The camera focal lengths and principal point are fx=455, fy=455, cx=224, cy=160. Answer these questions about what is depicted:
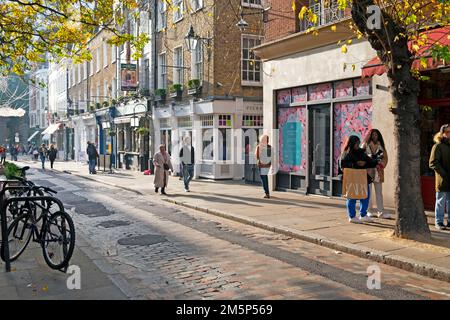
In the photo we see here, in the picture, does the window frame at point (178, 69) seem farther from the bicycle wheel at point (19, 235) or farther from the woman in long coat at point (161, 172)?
the bicycle wheel at point (19, 235)

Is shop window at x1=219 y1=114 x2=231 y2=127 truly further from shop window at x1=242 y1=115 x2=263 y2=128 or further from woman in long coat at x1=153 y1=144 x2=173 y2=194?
woman in long coat at x1=153 y1=144 x2=173 y2=194

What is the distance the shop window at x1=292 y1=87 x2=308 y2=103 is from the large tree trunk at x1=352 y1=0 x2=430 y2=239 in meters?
6.19

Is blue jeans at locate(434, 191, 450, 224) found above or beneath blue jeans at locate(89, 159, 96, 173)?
beneath

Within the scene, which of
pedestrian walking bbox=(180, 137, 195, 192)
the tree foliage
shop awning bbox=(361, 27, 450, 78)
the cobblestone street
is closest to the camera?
the cobblestone street

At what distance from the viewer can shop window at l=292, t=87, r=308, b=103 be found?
45.5 feet

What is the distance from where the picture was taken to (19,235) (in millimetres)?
6375

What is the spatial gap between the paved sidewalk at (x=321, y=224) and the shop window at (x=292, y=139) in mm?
988

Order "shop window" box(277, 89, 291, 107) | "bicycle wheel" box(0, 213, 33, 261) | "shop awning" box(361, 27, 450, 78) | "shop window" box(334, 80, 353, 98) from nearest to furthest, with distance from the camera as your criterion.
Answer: "bicycle wheel" box(0, 213, 33, 261) < "shop awning" box(361, 27, 450, 78) < "shop window" box(334, 80, 353, 98) < "shop window" box(277, 89, 291, 107)

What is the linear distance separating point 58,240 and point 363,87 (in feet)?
28.9

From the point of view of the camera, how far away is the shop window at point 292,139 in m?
14.1

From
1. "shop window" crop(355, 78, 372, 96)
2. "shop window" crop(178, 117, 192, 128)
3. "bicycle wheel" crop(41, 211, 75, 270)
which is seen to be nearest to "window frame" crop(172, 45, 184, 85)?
"shop window" crop(178, 117, 192, 128)

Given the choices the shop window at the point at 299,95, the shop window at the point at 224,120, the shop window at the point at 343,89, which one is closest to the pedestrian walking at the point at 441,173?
the shop window at the point at 343,89

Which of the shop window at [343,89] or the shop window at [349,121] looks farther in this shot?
the shop window at [343,89]

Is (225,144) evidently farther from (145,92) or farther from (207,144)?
(145,92)
